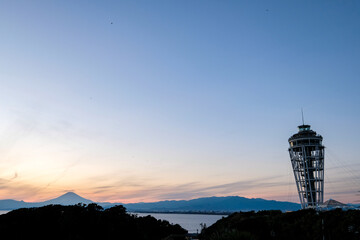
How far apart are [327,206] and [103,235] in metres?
38.5

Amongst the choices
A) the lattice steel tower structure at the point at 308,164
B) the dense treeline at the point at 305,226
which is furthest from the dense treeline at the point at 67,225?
the lattice steel tower structure at the point at 308,164

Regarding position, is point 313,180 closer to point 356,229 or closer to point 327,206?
point 327,206

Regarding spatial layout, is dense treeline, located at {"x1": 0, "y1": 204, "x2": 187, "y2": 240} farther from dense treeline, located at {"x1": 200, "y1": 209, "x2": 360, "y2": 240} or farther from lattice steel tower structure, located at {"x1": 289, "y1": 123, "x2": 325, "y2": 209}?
lattice steel tower structure, located at {"x1": 289, "y1": 123, "x2": 325, "y2": 209}

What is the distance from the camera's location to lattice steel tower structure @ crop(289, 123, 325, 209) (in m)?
90.9

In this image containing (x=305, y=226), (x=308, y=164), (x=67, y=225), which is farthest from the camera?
(x=308, y=164)

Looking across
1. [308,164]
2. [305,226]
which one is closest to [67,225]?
[305,226]

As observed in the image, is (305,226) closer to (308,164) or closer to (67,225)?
(67,225)

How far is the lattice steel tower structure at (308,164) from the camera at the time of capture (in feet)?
298

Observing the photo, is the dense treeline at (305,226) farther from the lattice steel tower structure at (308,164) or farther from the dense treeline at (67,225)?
the lattice steel tower structure at (308,164)

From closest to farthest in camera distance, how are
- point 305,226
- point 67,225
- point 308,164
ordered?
point 305,226 → point 67,225 → point 308,164

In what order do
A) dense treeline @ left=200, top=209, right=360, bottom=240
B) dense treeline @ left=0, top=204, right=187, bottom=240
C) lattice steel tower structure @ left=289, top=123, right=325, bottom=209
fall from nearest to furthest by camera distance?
dense treeline @ left=200, top=209, right=360, bottom=240, dense treeline @ left=0, top=204, right=187, bottom=240, lattice steel tower structure @ left=289, top=123, right=325, bottom=209

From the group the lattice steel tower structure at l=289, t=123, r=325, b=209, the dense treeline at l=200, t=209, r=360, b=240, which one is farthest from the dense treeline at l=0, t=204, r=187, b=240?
the lattice steel tower structure at l=289, t=123, r=325, b=209

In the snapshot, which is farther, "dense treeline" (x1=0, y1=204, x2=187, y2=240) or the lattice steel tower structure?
the lattice steel tower structure

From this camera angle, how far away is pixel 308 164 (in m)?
92.4
